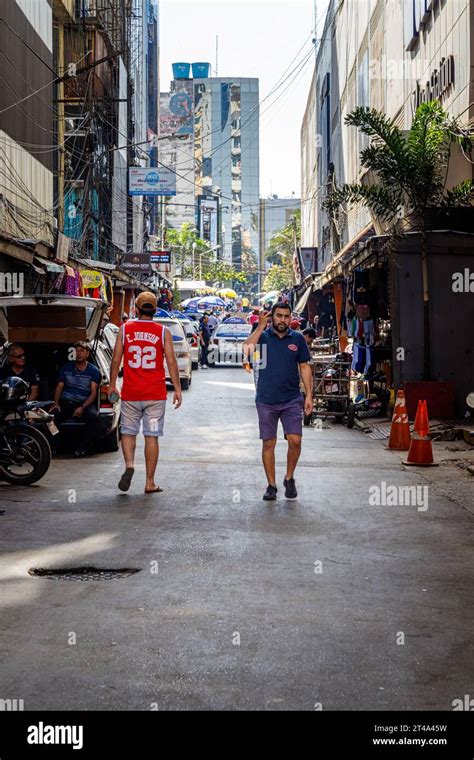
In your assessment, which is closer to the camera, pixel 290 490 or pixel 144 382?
pixel 290 490

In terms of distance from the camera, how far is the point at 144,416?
36.3 feet

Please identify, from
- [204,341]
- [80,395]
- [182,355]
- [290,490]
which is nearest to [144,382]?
[290,490]

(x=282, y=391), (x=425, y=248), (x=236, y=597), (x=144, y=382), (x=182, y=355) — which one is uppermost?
(x=425, y=248)

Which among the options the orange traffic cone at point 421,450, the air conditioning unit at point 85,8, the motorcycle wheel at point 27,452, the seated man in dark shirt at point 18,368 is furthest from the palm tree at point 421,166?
the air conditioning unit at point 85,8

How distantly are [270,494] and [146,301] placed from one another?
2.35m

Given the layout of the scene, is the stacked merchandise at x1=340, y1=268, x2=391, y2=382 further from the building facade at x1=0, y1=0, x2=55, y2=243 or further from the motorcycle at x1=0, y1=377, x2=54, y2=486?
the motorcycle at x1=0, y1=377, x2=54, y2=486

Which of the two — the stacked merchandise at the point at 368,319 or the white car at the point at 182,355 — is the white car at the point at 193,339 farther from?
the stacked merchandise at the point at 368,319

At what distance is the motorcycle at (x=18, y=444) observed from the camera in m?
11.6

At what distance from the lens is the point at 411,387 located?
18.6 metres

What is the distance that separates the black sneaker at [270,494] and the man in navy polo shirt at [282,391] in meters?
0.03

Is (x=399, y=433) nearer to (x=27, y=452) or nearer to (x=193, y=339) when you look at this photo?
(x=27, y=452)
